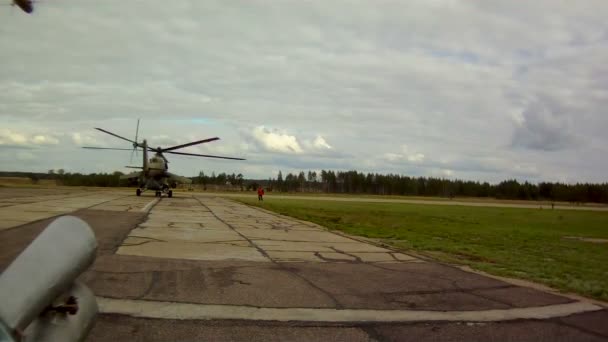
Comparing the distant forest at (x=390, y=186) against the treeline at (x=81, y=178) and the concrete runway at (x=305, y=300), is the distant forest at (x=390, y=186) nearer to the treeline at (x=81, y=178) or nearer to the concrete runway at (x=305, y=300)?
the treeline at (x=81, y=178)

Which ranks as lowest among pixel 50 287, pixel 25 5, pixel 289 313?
pixel 289 313

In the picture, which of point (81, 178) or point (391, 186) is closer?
point (81, 178)

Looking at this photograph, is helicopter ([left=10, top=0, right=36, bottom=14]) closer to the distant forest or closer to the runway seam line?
the runway seam line

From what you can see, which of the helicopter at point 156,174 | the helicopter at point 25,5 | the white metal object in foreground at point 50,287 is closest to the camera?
the white metal object in foreground at point 50,287

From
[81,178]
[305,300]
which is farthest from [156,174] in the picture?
[81,178]

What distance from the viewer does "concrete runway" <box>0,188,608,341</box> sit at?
5.92m

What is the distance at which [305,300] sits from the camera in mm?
7414

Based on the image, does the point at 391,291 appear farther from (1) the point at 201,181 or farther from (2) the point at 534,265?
(1) the point at 201,181

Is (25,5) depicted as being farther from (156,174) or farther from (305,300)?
(156,174)

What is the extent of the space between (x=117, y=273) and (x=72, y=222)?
6.39 m

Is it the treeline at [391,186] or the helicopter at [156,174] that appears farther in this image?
the treeline at [391,186]

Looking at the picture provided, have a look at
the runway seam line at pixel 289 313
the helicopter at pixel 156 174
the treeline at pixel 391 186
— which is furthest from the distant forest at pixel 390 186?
the runway seam line at pixel 289 313

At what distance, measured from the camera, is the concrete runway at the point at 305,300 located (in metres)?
5.92

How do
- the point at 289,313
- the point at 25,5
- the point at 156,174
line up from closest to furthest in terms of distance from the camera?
the point at 25,5, the point at 289,313, the point at 156,174
